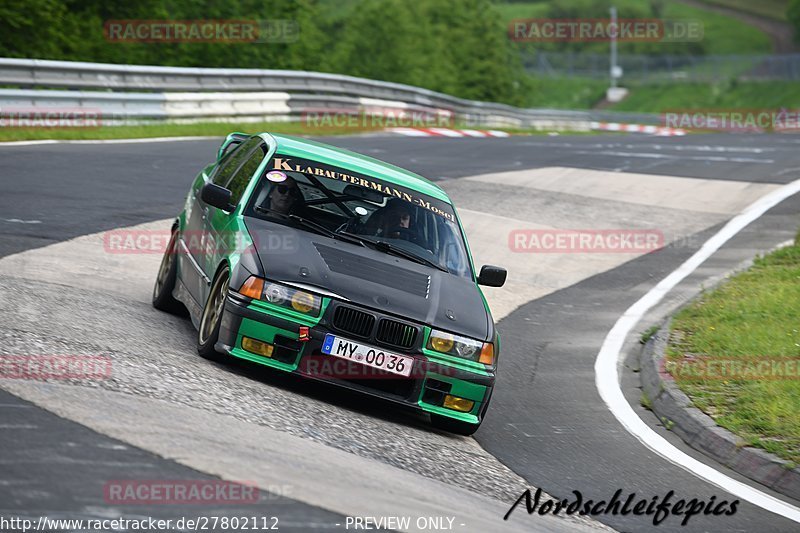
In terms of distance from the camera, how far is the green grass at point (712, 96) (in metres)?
72.3

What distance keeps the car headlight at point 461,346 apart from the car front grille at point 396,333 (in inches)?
5.1

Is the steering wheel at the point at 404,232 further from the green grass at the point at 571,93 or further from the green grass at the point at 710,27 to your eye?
the green grass at the point at 710,27

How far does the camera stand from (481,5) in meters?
75.0

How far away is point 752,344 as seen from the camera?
33.0ft

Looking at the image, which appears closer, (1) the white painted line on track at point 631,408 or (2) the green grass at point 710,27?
(1) the white painted line on track at point 631,408

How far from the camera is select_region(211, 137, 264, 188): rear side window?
365 inches

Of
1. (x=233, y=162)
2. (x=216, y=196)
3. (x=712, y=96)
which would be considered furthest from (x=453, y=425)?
(x=712, y=96)

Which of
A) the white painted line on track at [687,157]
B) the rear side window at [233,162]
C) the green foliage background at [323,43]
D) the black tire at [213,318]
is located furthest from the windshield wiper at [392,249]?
the green foliage background at [323,43]

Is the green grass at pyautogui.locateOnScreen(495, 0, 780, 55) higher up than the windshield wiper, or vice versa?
the green grass at pyautogui.locateOnScreen(495, 0, 780, 55)

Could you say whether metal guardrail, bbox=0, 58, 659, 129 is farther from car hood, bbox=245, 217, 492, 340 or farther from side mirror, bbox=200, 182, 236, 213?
car hood, bbox=245, 217, 492, 340

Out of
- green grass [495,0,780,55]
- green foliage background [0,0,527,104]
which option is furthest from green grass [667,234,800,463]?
green grass [495,0,780,55]

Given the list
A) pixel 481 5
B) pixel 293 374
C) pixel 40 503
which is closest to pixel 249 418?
pixel 293 374

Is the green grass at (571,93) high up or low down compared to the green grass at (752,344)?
up

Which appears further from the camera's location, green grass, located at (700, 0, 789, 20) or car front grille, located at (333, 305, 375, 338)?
green grass, located at (700, 0, 789, 20)
